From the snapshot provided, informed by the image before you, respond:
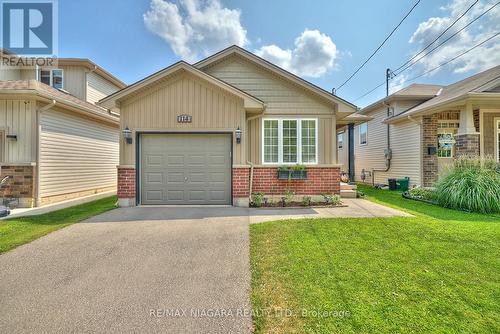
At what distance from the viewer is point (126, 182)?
7590 mm

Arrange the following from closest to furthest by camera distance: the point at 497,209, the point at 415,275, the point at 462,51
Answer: the point at 415,275, the point at 497,209, the point at 462,51

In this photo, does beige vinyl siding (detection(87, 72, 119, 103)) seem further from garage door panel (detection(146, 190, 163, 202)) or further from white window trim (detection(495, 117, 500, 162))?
white window trim (detection(495, 117, 500, 162))

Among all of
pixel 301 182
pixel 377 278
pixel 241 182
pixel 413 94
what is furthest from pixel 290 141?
pixel 413 94

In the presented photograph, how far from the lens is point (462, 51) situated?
13.5 metres

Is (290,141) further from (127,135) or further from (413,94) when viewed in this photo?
(413,94)

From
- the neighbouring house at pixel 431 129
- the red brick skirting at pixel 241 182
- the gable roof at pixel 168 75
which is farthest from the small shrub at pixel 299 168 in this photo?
the neighbouring house at pixel 431 129

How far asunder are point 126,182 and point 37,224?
237 cm

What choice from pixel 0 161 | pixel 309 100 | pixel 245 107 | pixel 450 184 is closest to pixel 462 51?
pixel 450 184

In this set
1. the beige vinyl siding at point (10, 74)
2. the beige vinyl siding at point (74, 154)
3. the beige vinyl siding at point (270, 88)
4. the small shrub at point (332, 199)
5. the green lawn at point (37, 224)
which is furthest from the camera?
the beige vinyl siding at point (10, 74)

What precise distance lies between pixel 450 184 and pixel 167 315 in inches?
348

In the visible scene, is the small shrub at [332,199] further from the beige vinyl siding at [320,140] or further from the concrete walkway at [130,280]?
the concrete walkway at [130,280]

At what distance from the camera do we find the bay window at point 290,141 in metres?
8.34

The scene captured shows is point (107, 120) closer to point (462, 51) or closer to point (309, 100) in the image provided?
point (309, 100)

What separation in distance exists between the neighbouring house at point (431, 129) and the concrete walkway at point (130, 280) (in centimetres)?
897
